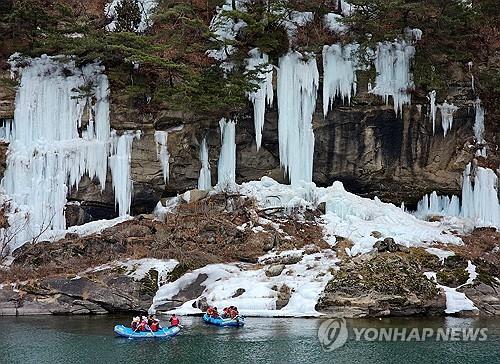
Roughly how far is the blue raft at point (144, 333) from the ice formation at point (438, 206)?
17.0m

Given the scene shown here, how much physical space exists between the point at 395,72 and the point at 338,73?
2.80 meters

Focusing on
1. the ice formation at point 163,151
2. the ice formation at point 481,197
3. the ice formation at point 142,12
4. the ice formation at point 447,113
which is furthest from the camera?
the ice formation at point 142,12

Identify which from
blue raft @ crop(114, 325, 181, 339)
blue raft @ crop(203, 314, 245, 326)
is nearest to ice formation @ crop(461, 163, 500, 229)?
blue raft @ crop(203, 314, 245, 326)

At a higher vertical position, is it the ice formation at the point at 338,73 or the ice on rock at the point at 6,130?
the ice formation at the point at 338,73

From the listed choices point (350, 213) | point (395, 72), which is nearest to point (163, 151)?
point (350, 213)

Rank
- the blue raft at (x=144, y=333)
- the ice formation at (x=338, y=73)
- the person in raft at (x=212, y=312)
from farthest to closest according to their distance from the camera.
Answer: the ice formation at (x=338, y=73) < the person in raft at (x=212, y=312) < the blue raft at (x=144, y=333)

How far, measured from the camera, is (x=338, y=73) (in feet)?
104

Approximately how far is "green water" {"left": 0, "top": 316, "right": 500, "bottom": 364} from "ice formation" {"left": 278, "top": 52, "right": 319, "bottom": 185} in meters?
10.5

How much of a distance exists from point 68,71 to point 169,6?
654cm

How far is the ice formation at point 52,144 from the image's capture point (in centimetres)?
2891

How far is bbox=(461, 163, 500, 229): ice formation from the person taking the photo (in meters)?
30.9

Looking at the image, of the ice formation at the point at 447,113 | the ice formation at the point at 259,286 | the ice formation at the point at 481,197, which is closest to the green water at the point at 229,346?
the ice formation at the point at 259,286

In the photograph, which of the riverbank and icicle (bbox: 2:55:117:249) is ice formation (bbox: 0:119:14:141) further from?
Answer: the riverbank

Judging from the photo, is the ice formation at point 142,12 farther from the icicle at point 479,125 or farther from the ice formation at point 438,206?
the icicle at point 479,125
